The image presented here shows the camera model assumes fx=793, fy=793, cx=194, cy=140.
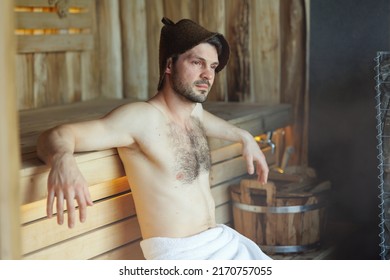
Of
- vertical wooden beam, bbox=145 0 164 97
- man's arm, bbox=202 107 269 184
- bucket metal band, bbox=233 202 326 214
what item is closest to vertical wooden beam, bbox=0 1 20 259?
man's arm, bbox=202 107 269 184

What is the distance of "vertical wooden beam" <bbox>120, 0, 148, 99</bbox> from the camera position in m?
4.91

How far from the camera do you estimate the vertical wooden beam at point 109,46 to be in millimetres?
4977

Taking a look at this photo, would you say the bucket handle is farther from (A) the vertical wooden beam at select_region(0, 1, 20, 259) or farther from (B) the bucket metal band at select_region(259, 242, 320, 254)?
(A) the vertical wooden beam at select_region(0, 1, 20, 259)

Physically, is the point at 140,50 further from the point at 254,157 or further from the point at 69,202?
the point at 69,202

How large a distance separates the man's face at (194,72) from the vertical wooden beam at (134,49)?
1660mm

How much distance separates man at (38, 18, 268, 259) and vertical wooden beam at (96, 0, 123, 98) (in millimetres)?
1703

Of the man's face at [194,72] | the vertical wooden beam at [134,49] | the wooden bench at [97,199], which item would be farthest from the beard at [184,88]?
the vertical wooden beam at [134,49]

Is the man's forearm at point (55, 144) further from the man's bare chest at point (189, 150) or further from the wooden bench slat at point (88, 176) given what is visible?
the man's bare chest at point (189, 150)

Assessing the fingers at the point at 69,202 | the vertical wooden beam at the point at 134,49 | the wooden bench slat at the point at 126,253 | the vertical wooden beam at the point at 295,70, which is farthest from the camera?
the vertical wooden beam at the point at 134,49

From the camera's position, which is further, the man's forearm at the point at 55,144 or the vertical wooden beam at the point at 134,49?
the vertical wooden beam at the point at 134,49

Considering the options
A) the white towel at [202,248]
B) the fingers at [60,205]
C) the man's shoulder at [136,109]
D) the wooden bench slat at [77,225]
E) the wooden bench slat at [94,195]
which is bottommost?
the white towel at [202,248]

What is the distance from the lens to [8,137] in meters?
2.64

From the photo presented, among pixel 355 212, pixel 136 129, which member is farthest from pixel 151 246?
pixel 355 212
